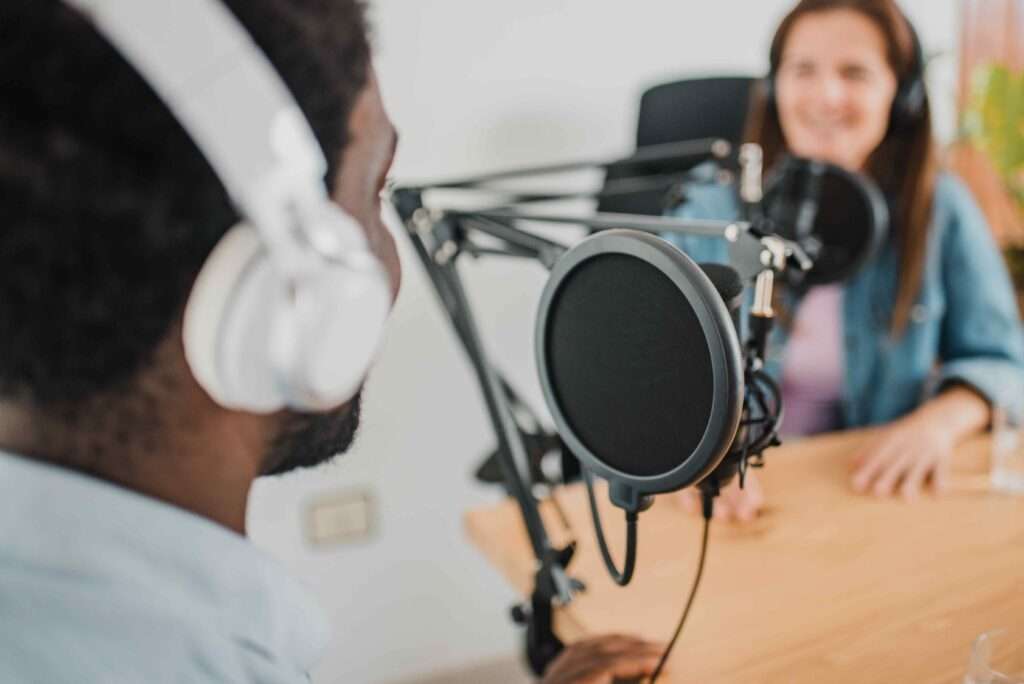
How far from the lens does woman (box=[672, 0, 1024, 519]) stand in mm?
1226

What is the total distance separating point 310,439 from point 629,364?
0.20 meters

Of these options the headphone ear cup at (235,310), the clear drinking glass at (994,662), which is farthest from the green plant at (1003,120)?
the headphone ear cup at (235,310)

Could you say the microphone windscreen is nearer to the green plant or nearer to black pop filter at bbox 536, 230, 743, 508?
black pop filter at bbox 536, 230, 743, 508

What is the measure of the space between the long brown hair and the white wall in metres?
0.36

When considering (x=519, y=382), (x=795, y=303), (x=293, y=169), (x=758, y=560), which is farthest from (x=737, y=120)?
(x=293, y=169)

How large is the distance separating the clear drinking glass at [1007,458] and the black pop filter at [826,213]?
11.9 inches

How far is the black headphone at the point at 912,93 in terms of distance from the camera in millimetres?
1219

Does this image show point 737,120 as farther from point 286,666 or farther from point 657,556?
point 286,666

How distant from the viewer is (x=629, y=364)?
20.6 inches

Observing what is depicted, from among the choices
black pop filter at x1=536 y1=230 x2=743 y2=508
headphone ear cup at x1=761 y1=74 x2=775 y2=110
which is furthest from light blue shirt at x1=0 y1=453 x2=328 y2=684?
headphone ear cup at x1=761 y1=74 x2=775 y2=110

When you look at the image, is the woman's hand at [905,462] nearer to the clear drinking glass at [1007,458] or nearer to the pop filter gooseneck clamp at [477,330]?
the clear drinking glass at [1007,458]

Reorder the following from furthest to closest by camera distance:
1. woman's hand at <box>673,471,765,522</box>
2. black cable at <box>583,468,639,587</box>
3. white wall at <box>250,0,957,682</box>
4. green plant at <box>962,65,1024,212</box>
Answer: green plant at <box>962,65,1024,212</box>
white wall at <box>250,0,957,682</box>
woman's hand at <box>673,471,765,522</box>
black cable at <box>583,468,639,587</box>

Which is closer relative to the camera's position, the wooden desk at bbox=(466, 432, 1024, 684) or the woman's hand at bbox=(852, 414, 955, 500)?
the wooden desk at bbox=(466, 432, 1024, 684)

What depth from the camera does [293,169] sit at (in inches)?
15.4
